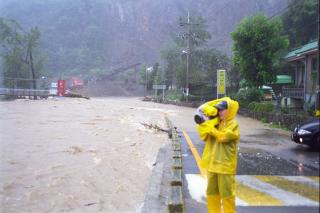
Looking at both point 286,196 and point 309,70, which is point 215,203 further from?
point 309,70

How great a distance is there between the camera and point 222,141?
9.76 ft

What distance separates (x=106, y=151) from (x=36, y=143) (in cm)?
314

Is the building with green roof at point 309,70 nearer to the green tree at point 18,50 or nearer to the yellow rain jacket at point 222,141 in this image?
the yellow rain jacket at point 222,141

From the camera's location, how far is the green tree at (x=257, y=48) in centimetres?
2123

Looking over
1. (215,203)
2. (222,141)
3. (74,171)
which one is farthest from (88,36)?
(222,141)

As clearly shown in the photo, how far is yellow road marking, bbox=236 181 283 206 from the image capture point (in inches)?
98.5

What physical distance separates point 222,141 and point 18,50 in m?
62.0

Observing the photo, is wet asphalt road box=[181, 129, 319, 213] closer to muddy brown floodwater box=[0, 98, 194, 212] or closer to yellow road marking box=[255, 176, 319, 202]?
yellow road marking box=[255, 176, 319, 202]

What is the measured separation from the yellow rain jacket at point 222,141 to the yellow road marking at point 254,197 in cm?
25

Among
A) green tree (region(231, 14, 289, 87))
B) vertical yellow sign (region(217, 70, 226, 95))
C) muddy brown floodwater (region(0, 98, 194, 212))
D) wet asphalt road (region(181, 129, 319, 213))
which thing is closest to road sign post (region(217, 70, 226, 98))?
vertical yellow sign (region(217, 70, 226, 95))

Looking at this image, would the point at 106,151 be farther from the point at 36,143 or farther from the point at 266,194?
the point at 266,194

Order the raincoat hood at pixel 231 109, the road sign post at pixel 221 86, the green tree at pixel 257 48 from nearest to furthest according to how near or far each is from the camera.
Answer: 1. the raincoat hood at pixel 231 109
2. the road sign post at pixel 221 86
3. the green tree at pixel 257 48

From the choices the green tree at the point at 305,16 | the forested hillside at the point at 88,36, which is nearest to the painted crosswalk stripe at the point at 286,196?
the green tree at the point at 305,16

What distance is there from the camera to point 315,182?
1571 millimetres
